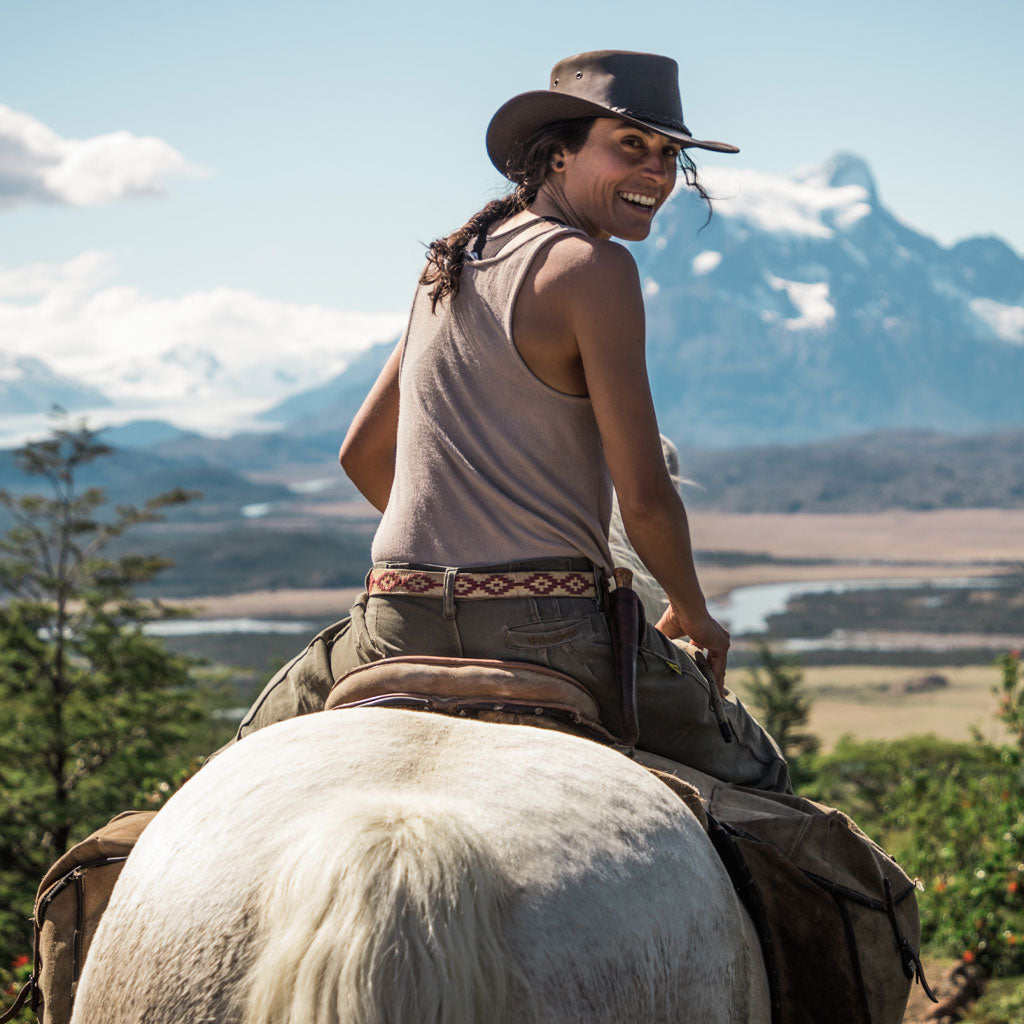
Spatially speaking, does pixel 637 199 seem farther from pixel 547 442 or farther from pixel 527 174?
pixel 547 442

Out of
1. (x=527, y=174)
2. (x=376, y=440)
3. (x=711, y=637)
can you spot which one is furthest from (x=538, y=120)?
(x=711, y=637)

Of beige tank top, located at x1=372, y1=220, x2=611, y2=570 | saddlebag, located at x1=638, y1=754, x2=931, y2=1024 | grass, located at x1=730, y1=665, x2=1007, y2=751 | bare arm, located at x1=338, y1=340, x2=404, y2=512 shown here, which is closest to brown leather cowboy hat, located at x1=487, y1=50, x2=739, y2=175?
beige tank top, located at x1=372, y1=220, x2=611, y2=570

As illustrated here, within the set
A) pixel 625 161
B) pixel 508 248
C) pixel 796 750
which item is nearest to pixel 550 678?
pixel 508 248

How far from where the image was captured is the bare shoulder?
2541 millimetres

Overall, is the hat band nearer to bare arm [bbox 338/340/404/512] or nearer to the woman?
the woman

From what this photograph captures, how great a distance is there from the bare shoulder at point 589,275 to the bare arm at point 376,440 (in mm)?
729

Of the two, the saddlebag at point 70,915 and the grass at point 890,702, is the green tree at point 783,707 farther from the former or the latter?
the grass at point 890,702

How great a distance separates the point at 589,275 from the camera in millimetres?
2549

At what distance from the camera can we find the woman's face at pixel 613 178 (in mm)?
2844

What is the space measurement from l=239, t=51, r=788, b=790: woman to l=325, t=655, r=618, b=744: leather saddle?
3.7 inches

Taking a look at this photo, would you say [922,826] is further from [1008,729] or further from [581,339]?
[581,339]

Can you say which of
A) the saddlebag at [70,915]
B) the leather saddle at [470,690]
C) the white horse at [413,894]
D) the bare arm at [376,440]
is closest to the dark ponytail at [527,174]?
the bare arm at [376,440]

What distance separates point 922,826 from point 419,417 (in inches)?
354

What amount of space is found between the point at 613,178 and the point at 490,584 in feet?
3.50
